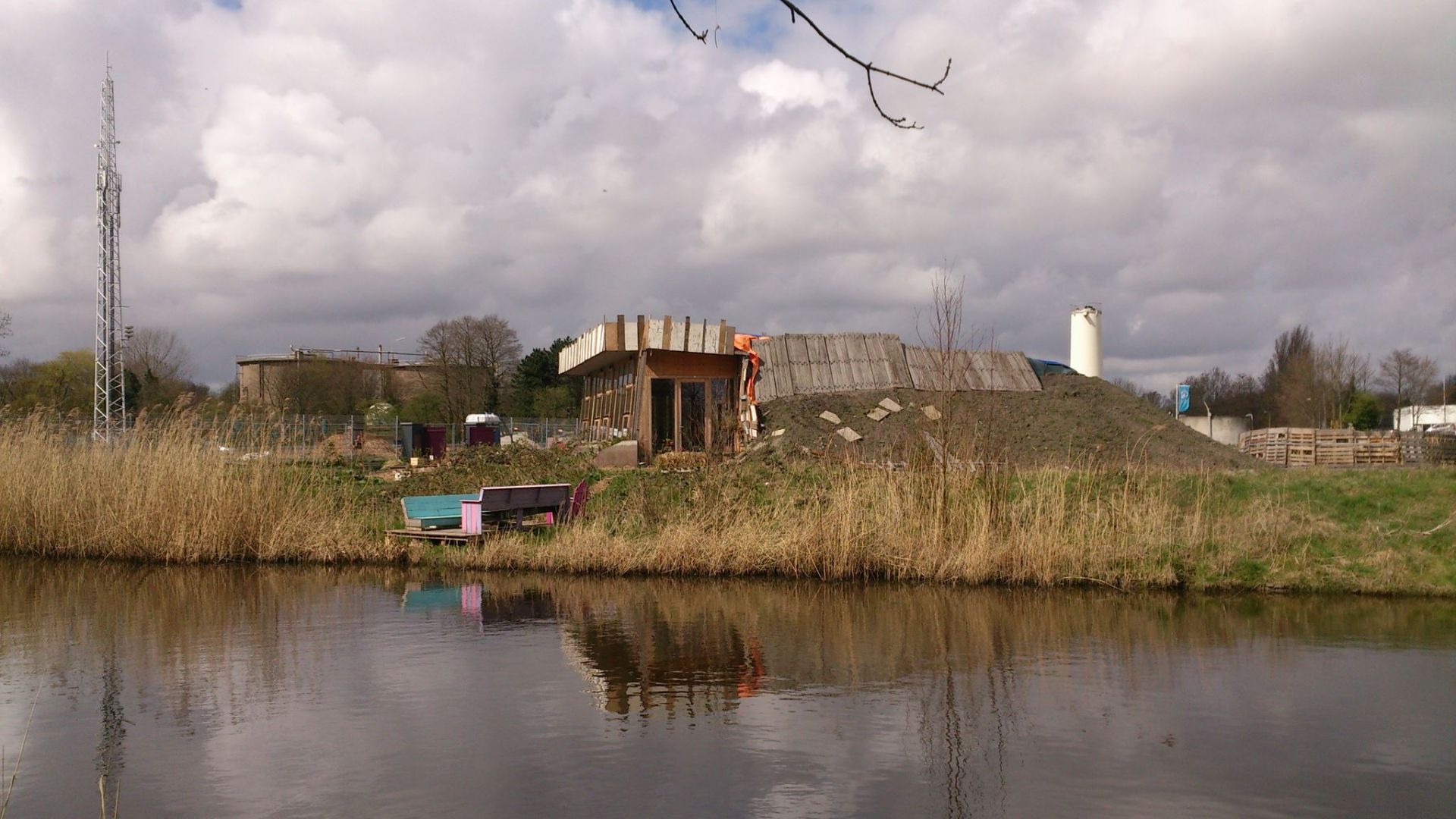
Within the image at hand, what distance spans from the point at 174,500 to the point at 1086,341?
1205 inches

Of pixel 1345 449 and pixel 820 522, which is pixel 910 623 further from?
pixel 1345 449

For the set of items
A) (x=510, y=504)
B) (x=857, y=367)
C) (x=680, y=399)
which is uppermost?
(x=857, y=367)

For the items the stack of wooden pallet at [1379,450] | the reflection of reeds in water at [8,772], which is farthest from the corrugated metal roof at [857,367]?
the reflection of reeds in water at [8,772]

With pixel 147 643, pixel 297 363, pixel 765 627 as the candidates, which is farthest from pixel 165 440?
pixel 297 363

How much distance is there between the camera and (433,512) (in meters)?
18.7

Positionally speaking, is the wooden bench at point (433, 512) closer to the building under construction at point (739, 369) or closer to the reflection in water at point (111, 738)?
the reflection in water at point (111, 738)

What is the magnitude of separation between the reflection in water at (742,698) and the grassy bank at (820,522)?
2.99 ft

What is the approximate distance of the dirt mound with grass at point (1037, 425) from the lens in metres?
25.4

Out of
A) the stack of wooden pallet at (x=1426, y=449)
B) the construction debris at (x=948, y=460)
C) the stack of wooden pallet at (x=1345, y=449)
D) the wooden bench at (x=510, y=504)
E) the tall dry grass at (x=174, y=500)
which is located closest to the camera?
the construction debris at (x=948, y=460)

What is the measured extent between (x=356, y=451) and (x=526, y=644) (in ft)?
64.6

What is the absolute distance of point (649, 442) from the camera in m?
29.8

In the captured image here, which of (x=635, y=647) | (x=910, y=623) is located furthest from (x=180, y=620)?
(x=910, y=623)

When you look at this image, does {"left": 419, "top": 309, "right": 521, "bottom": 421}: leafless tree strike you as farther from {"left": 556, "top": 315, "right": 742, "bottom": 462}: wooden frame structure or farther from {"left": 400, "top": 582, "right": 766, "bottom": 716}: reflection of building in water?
{"left": 400, "top": 582, "right": 766, "bottom": 716}: reflection of building in water

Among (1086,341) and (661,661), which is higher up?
(1086,341)
